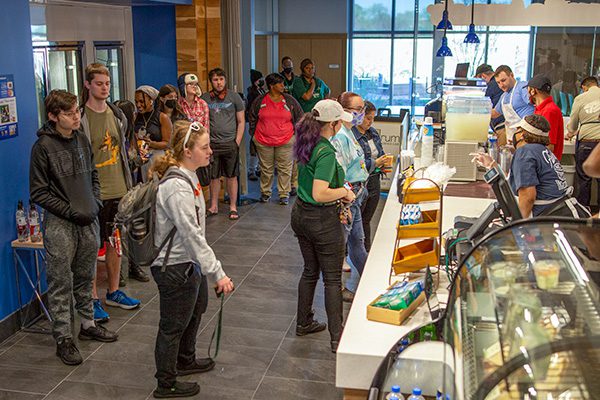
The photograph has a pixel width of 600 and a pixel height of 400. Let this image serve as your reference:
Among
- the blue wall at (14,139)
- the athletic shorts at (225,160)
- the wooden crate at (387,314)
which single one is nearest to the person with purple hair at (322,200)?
the wooden crate at (387,314)

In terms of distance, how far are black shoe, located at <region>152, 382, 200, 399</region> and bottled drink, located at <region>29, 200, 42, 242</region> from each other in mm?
1463

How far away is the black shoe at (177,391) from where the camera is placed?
408cm

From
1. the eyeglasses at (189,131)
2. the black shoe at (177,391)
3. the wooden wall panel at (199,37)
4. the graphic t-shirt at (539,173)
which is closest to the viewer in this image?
the eyeglasses at (189,131)

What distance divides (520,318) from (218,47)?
275 inches

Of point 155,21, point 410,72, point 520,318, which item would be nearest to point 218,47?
point 155,21

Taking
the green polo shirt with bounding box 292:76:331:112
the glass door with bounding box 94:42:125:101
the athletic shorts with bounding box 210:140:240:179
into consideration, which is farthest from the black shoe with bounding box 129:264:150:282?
the green polo shirt with bounding box 292:76:331:112

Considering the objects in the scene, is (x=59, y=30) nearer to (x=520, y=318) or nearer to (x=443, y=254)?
(x=443, y=254)

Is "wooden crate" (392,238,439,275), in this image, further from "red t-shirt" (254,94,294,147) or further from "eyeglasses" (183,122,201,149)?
"red t-shirt" (254,94,294,147)

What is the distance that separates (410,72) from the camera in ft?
52.1

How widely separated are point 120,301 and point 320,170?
2098 mm

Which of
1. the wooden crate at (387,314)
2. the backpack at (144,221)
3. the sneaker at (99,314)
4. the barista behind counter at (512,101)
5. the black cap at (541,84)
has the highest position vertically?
the black cap at (541,84)

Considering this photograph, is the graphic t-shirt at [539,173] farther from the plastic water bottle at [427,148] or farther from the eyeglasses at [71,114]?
the eyeglasses at [71,114]

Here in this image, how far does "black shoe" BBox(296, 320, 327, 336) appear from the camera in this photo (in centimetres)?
489

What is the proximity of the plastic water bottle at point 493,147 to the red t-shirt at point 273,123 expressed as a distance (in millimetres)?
2763
